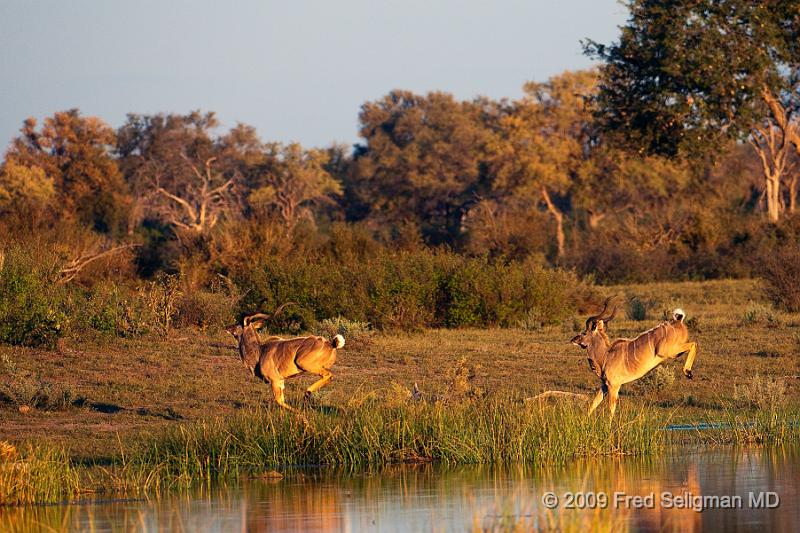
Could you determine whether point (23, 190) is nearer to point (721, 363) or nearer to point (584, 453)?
point (721, 363)

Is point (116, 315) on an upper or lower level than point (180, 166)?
lower

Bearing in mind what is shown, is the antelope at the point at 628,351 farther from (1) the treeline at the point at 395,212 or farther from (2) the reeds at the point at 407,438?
(1) the treeline at the point at 395,212

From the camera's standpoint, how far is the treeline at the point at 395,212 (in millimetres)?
23438

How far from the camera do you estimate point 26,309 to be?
59.9 ft

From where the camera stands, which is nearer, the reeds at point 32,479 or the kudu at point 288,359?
the reeds at point 32,479

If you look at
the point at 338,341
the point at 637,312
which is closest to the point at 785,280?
the point at 637,312

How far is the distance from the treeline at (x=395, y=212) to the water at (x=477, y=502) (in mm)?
9711

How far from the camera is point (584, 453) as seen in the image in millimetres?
11312

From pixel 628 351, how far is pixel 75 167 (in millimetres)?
49581

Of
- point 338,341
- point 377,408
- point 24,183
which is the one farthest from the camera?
point 24,183

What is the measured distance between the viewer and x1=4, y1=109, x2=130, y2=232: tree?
55656 mm

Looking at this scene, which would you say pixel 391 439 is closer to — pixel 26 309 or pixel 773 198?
pixel 26 309

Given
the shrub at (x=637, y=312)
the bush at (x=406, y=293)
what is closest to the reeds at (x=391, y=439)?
the bush at (x=406, y=293)

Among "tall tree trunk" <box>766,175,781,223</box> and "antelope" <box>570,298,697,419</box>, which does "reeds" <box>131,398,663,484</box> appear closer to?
"antelope" <box>570,298,697,419</box>
